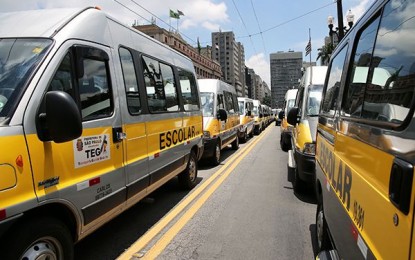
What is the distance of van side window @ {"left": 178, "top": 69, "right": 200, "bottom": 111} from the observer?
25.8 ft

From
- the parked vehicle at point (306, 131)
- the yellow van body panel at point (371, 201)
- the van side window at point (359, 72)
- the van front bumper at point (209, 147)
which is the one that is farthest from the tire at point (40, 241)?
the van front bumper at point (209, 147)

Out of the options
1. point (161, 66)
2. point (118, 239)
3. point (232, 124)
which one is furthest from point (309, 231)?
point (232, 124)

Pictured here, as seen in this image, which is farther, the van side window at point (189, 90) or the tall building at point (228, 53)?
the tall building at point (228, 53)

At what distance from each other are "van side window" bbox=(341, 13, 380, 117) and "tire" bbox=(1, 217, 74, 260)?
103 inches

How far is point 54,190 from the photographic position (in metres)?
3.28

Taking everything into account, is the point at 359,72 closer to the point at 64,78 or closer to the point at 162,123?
the point at 64,78

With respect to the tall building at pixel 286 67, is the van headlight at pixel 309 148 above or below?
below

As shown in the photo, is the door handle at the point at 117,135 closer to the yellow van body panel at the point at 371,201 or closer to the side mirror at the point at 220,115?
the yellow van body panel at the point at 371,201

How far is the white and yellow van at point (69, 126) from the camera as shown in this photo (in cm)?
292

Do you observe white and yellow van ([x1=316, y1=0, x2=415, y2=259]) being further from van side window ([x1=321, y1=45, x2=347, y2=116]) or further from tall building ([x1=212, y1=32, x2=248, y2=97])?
tall building ([x1=212, y1=32, x2=248, y2=97])

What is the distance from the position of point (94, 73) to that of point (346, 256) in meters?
3.07

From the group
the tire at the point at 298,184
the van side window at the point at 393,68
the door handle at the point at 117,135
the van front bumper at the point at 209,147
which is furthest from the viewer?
the van front bumper at the point at 209,147

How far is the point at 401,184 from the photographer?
151 centimetres

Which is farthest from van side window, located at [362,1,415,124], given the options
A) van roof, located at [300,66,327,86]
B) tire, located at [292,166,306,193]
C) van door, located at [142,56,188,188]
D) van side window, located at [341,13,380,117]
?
van roof, located at [300,66,327,86]
